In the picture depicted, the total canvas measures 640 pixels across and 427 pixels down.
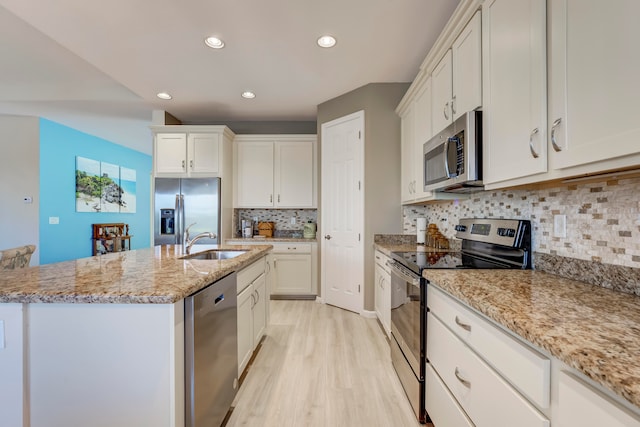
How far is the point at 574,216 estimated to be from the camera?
1312 mm

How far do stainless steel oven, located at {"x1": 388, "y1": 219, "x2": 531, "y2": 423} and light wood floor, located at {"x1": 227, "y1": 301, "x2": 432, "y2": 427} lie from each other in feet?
0.64

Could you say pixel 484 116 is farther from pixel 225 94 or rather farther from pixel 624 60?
pixel 225 94

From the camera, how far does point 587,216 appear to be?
125 centimetres

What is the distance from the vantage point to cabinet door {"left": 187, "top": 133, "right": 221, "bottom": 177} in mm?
3957

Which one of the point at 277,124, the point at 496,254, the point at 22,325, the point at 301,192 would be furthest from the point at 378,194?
the point at 22,325

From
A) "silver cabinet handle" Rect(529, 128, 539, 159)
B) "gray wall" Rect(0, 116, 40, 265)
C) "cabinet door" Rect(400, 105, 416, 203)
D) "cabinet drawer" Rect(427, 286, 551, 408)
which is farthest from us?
"gray wall" Rect(0, 116, 40, 265)

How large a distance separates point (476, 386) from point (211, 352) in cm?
113

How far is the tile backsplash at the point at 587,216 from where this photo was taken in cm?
106

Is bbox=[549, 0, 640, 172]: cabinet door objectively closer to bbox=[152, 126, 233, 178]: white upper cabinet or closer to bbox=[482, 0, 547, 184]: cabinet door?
bbox=[482, 0, 547, 184]: cabinet door

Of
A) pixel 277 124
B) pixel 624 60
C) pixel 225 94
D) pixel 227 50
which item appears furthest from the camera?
pixel 277 124

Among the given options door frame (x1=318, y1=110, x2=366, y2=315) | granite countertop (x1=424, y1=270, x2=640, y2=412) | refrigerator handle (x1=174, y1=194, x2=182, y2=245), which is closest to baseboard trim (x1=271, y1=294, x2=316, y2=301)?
door frame (x1=318, y1=110, x2=366, y2=315)

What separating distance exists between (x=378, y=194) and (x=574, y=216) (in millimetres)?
2049

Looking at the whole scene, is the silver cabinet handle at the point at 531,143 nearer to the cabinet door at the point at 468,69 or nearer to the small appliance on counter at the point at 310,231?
the cabinet door at the point at 468,69

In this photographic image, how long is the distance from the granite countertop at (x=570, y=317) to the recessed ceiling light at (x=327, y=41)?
2.17m
